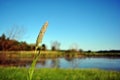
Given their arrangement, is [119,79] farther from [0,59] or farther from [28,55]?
[28,55]

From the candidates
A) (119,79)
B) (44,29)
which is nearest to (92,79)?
(119,79)

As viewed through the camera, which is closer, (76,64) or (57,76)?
(57,76)

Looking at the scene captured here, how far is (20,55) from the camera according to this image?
56062 mm

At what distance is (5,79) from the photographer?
11711 millimetres

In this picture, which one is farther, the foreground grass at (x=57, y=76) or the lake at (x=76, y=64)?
the lake at (x=76, y=64)

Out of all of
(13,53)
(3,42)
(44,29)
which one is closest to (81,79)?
(44,29)

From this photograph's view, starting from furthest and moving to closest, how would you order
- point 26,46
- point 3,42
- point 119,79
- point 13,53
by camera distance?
point 26,46 → point 13,53 → point 3,42 → point 119,79

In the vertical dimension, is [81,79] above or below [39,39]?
below

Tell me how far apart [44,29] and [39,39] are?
8 cm

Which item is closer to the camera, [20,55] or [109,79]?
[109,79]

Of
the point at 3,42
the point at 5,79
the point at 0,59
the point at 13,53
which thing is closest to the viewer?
the point at 5,79

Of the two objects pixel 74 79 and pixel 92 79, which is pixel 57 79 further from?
pixel 92 79

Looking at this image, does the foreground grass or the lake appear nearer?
the foreground grass

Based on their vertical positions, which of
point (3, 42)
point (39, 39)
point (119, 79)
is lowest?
point (119, 79)
